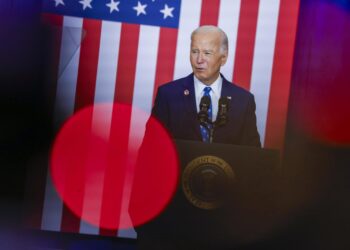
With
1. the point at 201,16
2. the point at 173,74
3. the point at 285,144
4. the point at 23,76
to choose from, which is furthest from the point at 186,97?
the point at 23,76

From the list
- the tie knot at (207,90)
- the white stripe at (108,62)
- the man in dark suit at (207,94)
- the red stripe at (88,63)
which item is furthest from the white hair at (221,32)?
the red stripe at (88,63)

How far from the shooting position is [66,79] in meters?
2.24

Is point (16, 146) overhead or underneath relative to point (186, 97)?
underneath

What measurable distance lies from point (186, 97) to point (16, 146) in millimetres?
996

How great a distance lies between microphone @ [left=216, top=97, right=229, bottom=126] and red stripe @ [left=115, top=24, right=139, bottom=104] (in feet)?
1.62

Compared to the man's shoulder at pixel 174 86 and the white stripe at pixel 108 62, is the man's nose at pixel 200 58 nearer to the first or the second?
the man's shoulder at pixel 174 86

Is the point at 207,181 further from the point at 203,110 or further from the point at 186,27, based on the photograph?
the point at 186,27

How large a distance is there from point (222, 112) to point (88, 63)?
2.59ft

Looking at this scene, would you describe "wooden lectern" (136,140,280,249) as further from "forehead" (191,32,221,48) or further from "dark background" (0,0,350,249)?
"forehead" (191,32,221,48)

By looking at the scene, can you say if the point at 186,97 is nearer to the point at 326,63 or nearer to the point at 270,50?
the point at 270,50

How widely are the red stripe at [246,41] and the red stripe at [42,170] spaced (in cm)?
99

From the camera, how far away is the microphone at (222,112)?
7.12 feet

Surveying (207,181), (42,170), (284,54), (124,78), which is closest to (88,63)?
(124,78)

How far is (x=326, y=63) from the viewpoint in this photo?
2199 mm
